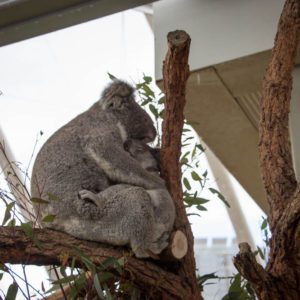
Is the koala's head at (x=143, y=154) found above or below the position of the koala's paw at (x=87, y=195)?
above

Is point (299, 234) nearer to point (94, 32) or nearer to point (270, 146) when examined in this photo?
point (270, 146)

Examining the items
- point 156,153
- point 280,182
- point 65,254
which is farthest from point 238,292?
point 65,254

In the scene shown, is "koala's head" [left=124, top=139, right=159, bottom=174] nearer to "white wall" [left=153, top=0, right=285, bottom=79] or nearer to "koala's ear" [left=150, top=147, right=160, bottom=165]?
"koala's ear" [left=150, top=147, right=160, bottom=165]

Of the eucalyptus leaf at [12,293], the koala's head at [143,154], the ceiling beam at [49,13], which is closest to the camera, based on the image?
the eucalyptus leaf at [12,293]

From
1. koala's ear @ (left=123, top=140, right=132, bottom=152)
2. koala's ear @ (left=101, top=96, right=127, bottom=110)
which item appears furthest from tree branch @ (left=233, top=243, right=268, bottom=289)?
koala's ear @ (left=101, top=96, right=127, bottom=110)

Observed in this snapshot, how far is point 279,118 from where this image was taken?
274cm

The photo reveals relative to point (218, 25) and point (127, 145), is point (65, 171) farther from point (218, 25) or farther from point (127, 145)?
point (218, 25)

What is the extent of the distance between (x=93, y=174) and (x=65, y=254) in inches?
27.6

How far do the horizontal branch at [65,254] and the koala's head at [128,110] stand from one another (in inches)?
33.9

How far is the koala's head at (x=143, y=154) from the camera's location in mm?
3190

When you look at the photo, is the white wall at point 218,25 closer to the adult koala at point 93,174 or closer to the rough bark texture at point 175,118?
the adult koala at point 93,174

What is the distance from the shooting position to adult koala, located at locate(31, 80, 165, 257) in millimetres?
2850

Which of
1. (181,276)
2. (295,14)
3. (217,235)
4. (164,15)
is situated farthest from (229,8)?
(217,235)

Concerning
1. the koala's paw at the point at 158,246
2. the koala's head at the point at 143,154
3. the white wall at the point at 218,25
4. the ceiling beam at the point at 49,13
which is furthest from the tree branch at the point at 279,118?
the ceiling beam at the point at 49,13
